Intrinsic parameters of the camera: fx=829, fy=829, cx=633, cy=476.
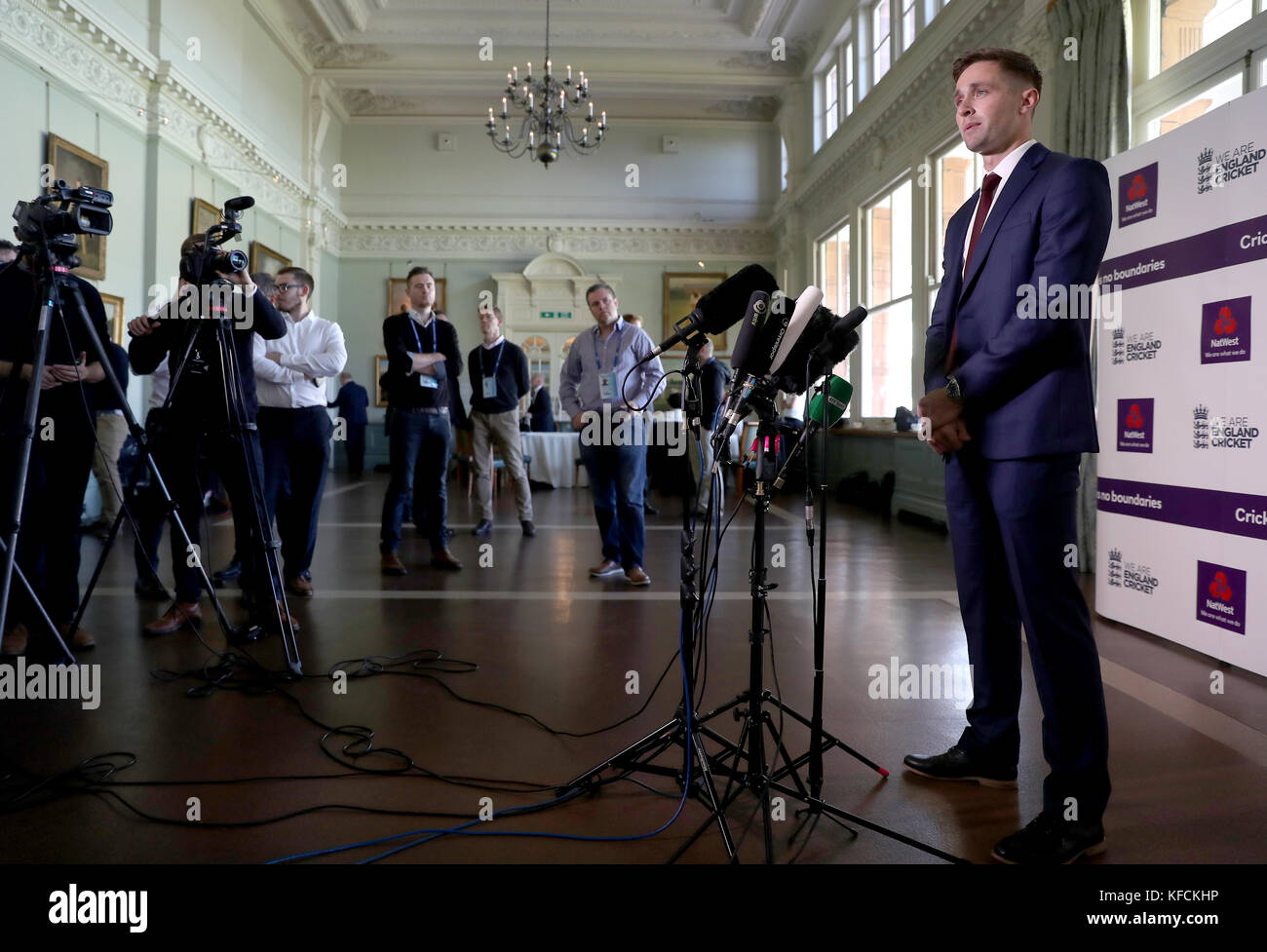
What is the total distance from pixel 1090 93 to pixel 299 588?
546 centimetres

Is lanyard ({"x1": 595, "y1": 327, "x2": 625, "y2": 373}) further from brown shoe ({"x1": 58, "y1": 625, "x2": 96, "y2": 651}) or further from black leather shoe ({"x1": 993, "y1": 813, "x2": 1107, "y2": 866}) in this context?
black leather shoe ({"x1": 993, "y1": 813, "x2": 1107, "y2": 866})

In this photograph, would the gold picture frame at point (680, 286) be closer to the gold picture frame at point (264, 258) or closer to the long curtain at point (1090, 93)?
the gold picture frame at point (264, 258)

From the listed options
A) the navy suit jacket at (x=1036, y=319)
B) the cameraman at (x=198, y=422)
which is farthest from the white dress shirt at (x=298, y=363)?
the navy suit jacket at (x=1036, y=319)

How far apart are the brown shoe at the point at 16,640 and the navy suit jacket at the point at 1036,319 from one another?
3377 mm

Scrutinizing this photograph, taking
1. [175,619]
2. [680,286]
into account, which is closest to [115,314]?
[175,619]

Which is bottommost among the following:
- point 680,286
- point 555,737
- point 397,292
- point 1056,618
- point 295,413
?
point 555,737

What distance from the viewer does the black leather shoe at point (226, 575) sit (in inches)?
173

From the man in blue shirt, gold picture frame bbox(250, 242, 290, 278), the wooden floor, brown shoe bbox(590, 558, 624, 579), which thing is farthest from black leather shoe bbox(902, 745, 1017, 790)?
gold picture frame bbox(250, 242, 290, 278)

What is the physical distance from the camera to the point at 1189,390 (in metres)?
3.33

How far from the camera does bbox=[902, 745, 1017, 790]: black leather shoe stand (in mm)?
2045

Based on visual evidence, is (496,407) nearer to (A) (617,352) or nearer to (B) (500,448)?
(B) (500,448)

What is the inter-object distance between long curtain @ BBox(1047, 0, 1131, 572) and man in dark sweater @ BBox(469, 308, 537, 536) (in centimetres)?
386
